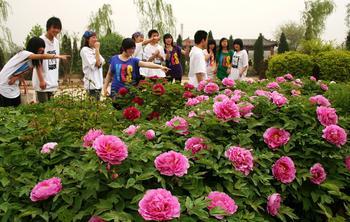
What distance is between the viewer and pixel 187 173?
5.69 feet

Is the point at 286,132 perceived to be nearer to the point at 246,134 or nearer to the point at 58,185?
the point at 246,134

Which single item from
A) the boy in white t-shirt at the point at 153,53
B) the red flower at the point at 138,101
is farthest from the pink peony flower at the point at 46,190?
the boy in white t-shirt at the point at 153,53

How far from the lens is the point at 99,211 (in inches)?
58.0

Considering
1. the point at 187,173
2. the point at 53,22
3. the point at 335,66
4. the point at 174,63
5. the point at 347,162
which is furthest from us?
the point at 335,66

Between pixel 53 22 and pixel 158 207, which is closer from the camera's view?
pixel 158 207

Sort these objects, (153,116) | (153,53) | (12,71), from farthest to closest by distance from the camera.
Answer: (153,53) < (12,71) < (153,116)

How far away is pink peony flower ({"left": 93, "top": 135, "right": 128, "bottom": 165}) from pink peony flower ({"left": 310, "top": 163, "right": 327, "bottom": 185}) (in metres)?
1.06

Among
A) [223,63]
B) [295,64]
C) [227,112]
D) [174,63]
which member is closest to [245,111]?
[227,112]

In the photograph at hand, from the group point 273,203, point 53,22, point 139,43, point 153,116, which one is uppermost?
point 53,22

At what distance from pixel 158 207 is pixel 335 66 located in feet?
38.8

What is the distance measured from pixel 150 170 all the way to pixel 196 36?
4.16 m

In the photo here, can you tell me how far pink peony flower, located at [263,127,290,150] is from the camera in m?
2.12

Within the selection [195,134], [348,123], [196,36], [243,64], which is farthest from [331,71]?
[195,134]

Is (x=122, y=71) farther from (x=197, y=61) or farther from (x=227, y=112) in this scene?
(x=227, y=112)
